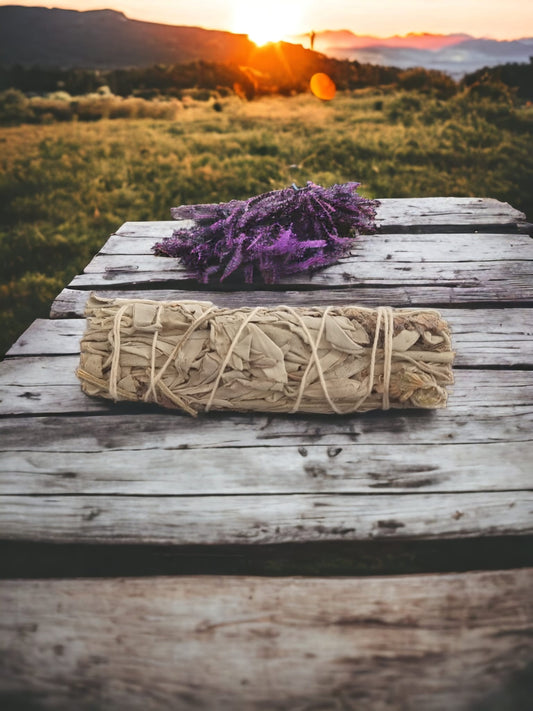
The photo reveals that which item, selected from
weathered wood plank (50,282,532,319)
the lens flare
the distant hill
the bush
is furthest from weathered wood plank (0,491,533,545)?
the distant hill

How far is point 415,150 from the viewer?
6.77 meters

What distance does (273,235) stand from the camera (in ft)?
9.05

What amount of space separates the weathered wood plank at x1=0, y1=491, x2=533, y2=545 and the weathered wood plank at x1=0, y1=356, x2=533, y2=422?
406 millimetres

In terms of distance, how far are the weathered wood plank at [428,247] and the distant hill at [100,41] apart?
1343 cm

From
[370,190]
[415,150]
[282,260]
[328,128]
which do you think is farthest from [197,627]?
[328,128]

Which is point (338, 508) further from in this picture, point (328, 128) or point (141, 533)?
point (328, 128)

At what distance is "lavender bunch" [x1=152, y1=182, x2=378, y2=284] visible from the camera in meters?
2.66

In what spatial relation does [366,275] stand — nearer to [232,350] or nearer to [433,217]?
[433,217]

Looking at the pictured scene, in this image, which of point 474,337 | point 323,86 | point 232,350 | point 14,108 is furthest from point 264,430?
point 323,86

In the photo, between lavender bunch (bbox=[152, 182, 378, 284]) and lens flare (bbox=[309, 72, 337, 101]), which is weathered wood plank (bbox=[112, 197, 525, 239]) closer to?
lavender bunch (bbox=[152, 182, 378, 284])

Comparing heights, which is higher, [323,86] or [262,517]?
[323,86]

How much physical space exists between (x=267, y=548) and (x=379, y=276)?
174 cm

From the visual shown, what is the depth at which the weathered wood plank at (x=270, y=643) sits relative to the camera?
1192mm

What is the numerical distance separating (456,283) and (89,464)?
2081 millimetres
